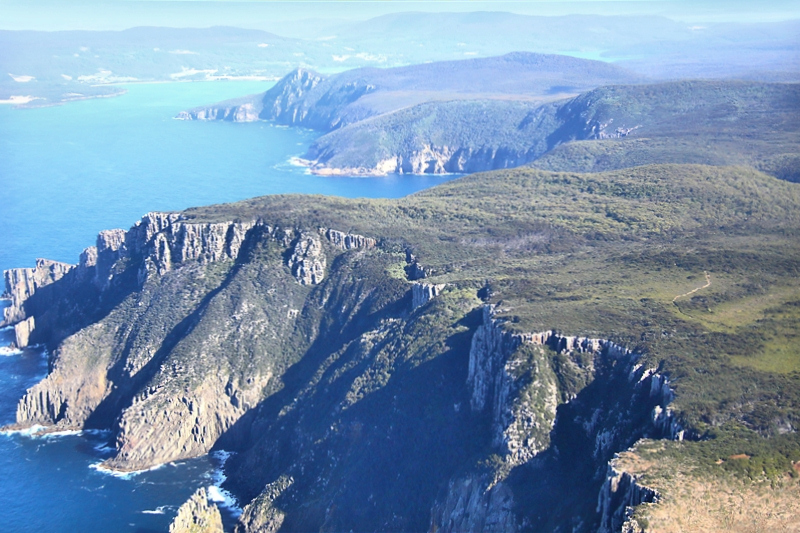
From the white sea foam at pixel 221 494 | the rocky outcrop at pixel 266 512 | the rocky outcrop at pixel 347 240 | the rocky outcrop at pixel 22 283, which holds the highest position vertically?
the rocky outcrop at pixel 347 240

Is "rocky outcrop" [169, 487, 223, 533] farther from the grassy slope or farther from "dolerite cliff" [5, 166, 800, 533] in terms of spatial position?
the grassy slope

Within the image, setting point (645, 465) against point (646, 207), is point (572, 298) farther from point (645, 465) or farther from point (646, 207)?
point (646, 207)

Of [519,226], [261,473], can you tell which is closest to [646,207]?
[519,226]

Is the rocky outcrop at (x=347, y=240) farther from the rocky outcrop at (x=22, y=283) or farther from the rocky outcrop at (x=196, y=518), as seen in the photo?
the rocky outcrop at (x=196, y=518)

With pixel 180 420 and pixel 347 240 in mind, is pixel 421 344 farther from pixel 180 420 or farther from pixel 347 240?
pixel 347 240

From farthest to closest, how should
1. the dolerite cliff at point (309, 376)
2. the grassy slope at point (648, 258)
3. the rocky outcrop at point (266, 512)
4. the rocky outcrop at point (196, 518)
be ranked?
the rocky outcrop at point (266, 512), the rocky outcrop at point (196, 518), the dolerite cliff at point (309, 376), the grassy slope at point (648, 258)

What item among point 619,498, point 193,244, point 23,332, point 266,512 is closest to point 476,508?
point 619,498

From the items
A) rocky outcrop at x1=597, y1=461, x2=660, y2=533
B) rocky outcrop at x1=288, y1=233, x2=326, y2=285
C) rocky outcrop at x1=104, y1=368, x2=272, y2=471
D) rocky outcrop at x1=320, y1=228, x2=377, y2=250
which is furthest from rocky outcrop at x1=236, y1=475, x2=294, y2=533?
rocky outcrop at x1=320, y1=228, x2=377, y2=250

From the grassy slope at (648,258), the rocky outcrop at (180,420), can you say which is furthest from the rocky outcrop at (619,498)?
the rocky outcrop at (180,420)
